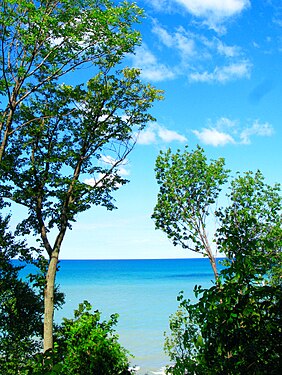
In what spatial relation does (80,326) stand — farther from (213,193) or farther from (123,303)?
(123,303)

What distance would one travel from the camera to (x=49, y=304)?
51.5 ft

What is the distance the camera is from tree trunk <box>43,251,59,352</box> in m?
15.0

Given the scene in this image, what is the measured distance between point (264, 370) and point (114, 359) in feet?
18.8

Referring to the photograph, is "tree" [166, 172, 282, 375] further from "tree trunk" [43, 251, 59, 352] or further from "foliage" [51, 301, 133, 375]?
"tree trunk" [43, 251, 59, 352]

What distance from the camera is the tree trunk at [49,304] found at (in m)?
15.0

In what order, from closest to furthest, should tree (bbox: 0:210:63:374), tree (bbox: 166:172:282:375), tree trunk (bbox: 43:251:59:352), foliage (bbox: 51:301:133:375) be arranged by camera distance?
tree (bbox: 166:172:282:375) < foliage (bbox: 51:301:133:375) < tree trunk (bbox: 43:251:59:352) < tree (bbox: 0:210:63:374)

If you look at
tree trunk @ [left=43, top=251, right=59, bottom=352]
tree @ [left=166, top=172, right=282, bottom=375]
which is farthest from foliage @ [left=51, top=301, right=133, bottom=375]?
tree trunk @ [left=43, top=251, right=59, bottom=352]

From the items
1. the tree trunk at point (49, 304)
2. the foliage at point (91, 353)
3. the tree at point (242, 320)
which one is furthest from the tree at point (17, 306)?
the tree at point (242, 320)

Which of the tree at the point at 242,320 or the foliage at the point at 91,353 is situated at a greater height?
the tree at the point at 242,320

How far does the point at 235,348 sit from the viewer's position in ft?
10.1

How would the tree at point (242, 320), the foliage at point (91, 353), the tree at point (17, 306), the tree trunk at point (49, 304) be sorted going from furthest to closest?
the tree at point (17, 306), the tree trunk at point (49, 304), the foliage at point (91, 353), the tree at point (242, 320)

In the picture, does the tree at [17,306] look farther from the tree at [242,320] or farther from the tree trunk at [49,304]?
the tree at [242,320]

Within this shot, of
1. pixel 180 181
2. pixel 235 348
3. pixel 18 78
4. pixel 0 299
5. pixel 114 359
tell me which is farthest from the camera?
pixel 180 181

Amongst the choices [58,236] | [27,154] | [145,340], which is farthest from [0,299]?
[145,340]
